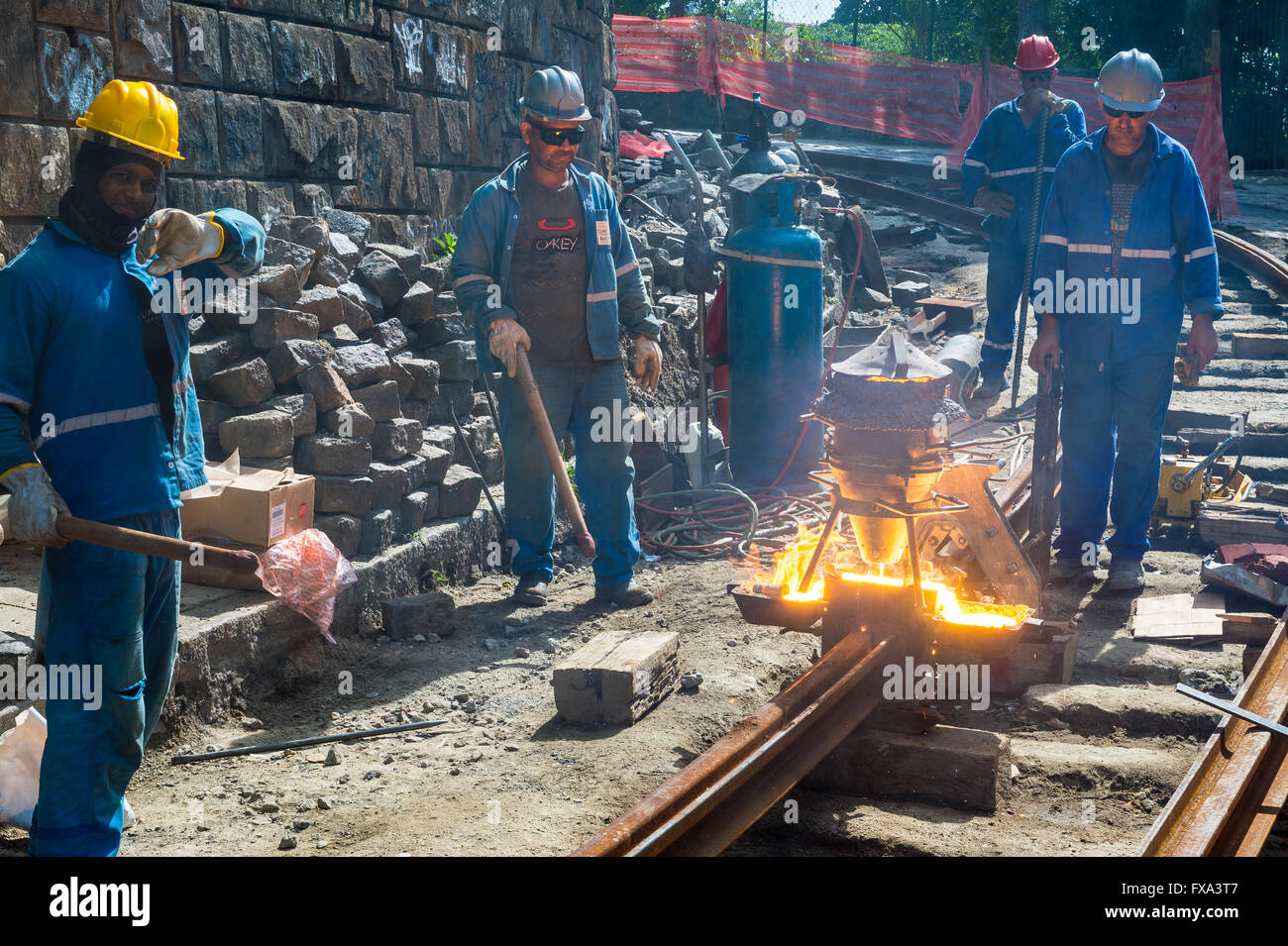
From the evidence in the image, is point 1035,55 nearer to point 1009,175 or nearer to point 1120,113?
point 1009,175

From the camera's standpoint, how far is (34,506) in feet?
9.54

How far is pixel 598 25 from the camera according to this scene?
412 inches

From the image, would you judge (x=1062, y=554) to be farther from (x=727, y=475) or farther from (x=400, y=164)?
(x=400, y=164)

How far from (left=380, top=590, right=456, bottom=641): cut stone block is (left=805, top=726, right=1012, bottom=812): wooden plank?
2.05m

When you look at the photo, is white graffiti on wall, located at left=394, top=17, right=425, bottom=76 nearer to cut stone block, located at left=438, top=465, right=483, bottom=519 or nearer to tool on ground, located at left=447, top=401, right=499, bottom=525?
tool on ground, located at left=447, top=401, right=499, bottom=525

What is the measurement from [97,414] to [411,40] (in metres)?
5.25

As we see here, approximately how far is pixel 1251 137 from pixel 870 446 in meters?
20.4

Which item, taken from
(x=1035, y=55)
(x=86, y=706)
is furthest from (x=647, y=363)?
(x=1035, y=55)

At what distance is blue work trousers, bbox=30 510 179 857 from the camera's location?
312cm

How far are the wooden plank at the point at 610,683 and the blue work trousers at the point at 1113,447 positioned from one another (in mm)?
2708

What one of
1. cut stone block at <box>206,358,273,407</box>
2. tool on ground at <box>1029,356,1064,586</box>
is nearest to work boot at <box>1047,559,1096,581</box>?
tool on ground at <box>1029,356,1064,586</box>

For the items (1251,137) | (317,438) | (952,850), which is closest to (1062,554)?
(952,850)

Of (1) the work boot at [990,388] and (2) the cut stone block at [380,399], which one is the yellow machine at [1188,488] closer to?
(1) the work boot at [990,388]

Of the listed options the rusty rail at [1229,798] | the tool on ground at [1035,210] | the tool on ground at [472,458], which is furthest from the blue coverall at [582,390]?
the tool on ground at [1035,210]
